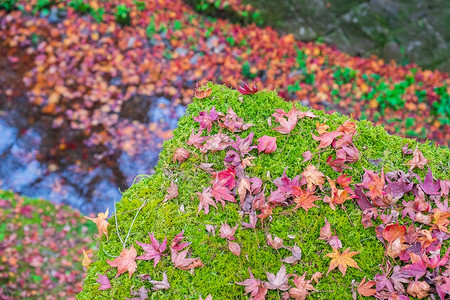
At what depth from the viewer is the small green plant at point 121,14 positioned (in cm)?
606

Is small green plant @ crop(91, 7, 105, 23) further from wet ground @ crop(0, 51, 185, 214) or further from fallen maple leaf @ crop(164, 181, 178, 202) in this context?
fallen maple leaf @ crop(164, 181, 178, 202)

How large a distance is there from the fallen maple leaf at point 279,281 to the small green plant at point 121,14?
5.59 meters

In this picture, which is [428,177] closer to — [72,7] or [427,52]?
[427,52]

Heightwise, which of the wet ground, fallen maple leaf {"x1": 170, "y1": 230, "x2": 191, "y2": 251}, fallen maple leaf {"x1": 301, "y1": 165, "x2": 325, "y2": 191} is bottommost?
the wet ground

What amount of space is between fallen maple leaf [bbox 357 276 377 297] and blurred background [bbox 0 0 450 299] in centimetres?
339

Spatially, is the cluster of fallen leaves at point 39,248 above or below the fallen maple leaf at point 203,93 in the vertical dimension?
below

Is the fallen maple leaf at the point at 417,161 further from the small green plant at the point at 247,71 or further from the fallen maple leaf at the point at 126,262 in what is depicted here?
the small green plant at the point at 247,71

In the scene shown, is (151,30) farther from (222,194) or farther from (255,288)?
(255,288)

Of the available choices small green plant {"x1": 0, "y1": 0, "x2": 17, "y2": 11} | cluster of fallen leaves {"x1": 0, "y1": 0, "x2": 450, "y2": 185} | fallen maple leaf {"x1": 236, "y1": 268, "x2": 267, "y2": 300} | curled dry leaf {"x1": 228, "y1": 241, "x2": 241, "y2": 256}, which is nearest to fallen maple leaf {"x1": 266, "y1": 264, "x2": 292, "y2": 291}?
fallen maple leaf {"x1": 236, "y1": 268, "x2": 267, "y2": 300}

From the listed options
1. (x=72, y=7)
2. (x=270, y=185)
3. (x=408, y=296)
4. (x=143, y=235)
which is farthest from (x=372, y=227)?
(x=72, y=7)

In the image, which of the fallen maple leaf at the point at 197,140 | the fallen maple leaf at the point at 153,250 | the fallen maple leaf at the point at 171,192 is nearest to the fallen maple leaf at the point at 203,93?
the fallen maple leaf at the point at 197,140

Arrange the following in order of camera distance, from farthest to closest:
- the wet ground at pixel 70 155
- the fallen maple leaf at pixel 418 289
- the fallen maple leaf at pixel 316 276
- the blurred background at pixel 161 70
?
the blurred background at pixel 161 70, the wet ground at pixel 70 155, the fallen maple leaf at pixel 316 276, the fallen maple leaf at pixel 418 289

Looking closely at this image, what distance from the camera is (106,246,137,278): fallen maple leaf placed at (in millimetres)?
1885

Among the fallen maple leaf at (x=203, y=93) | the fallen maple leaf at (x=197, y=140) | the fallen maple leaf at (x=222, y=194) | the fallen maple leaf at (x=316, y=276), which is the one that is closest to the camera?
the fallen maple leaf at (x=316, y=276)
